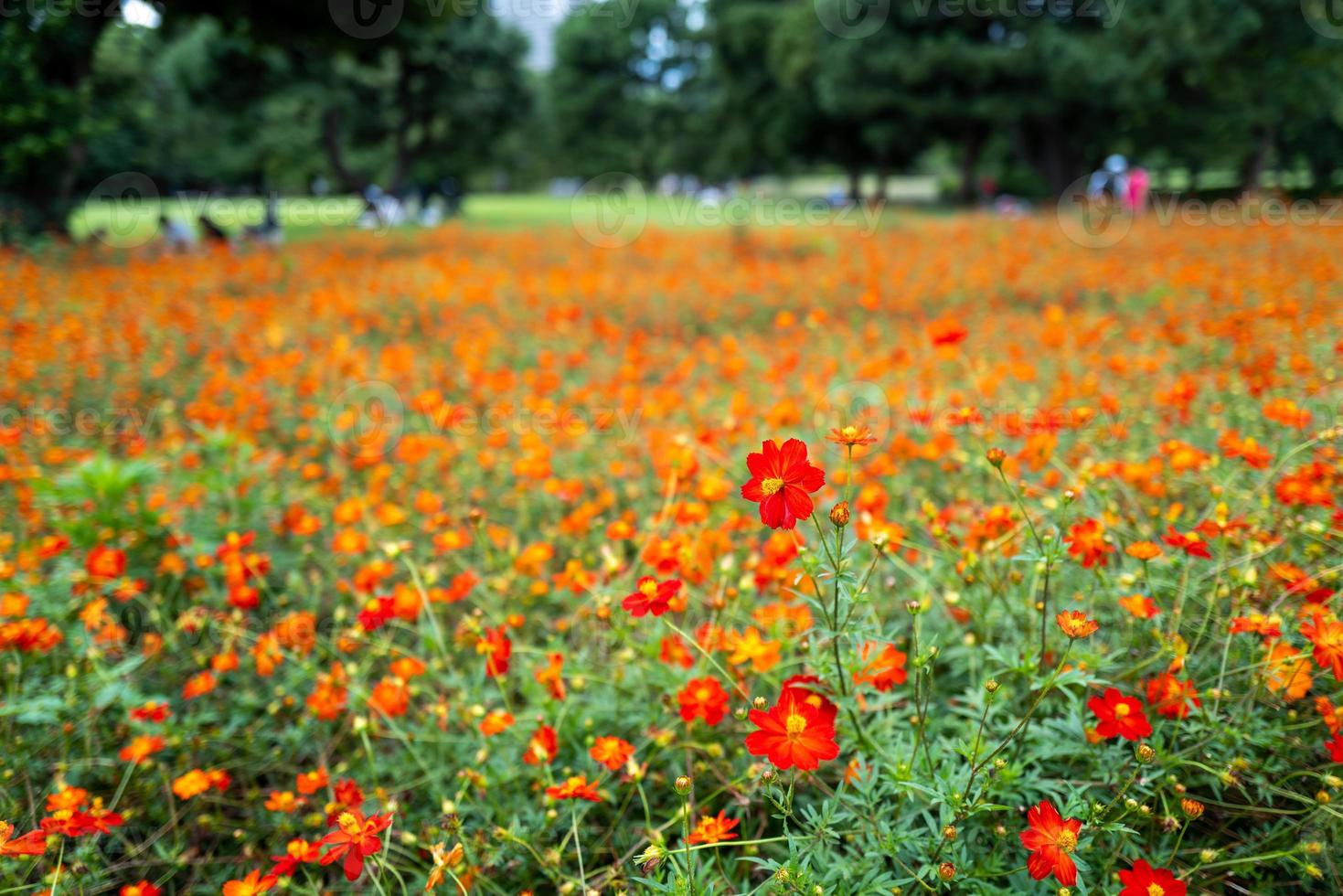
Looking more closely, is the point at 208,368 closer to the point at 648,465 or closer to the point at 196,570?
the point at 196,570

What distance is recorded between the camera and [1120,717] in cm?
118

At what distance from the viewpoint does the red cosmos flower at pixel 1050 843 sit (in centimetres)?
100

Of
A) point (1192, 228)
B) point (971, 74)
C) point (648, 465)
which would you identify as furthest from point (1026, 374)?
point (971, 74)

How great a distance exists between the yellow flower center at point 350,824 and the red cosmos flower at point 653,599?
50cm

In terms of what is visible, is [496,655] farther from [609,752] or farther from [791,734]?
[791,734]

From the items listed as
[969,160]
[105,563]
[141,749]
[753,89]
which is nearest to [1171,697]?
[141,749]

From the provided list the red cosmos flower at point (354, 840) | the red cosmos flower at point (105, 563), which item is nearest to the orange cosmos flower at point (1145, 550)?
the red cosmos flower at point (354, 840)

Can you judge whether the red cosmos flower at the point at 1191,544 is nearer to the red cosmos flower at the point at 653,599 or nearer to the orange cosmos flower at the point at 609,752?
the red cosmos flower at the point at 653,599

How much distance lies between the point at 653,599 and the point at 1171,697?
Result: 863 millimetres

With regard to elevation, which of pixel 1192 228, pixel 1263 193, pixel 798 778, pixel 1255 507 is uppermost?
pixel 1263 193

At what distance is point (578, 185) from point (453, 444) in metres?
43.4

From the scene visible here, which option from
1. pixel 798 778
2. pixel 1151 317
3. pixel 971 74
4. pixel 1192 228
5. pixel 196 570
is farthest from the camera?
pixel 971 74

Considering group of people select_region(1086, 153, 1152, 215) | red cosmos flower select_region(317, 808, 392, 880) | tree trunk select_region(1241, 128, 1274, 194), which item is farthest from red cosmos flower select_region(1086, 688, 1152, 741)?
tree trunk select_region(1241, 128, 1274, 194)

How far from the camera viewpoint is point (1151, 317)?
17.1 ft
